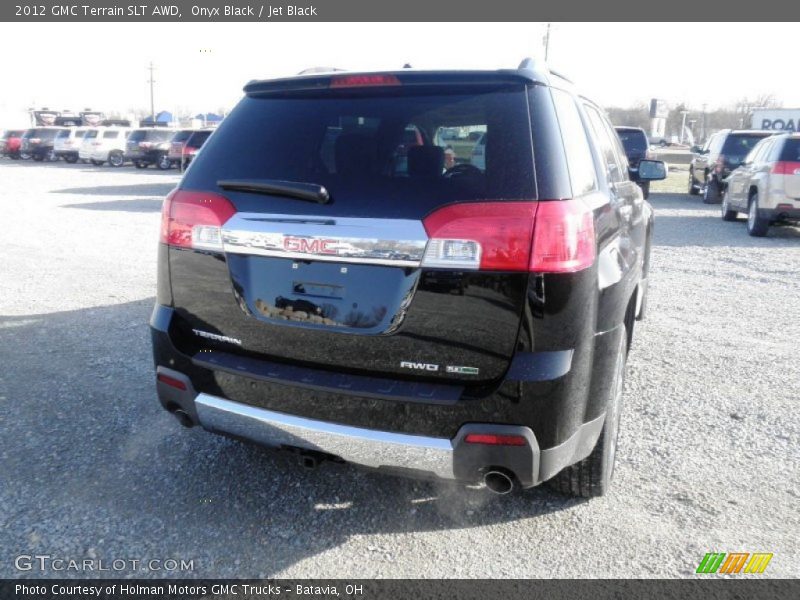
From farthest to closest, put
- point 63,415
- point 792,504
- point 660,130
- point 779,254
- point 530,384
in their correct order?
point 660,130
point 779,254
point 63,415
point 792,504
point 530,384

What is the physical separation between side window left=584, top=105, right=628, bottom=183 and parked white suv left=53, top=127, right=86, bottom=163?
35.8 metres

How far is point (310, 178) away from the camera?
105 inches

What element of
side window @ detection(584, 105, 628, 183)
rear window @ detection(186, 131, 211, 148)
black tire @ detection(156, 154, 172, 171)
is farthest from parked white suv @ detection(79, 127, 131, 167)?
side window @ detection(584, 105, 628, 183)

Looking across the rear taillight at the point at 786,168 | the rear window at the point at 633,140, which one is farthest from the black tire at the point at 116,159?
the rear taillight at the point at 786,168

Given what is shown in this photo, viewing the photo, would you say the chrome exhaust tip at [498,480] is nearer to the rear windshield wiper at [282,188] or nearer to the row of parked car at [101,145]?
the rear windshield wiper at [282,188]

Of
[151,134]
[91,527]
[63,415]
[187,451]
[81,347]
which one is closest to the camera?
[91,527]

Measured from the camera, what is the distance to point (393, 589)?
2570 millimetres

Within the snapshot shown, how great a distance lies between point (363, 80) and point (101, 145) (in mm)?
34750

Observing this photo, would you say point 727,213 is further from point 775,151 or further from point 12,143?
point 12,143

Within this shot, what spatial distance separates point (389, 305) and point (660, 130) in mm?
72056

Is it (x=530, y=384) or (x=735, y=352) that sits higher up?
(x=530, y=384)

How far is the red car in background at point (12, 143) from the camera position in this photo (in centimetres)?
3881

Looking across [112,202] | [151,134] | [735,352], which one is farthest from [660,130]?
[735,352]

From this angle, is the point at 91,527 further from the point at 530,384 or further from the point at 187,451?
the point at 530,384
